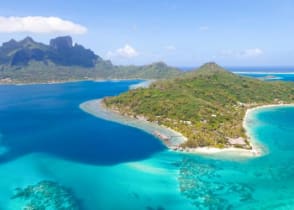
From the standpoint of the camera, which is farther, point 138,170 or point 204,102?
point 204,102

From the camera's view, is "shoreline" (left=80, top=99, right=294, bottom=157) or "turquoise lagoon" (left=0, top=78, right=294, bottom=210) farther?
"shoreline" (left=80, top=99, right=294, bottom=157)

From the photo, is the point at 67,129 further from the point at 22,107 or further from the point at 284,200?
the point at 284,200

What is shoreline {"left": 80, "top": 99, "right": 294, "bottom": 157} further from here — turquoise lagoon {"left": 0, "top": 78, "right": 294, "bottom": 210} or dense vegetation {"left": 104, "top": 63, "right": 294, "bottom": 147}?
turquoise lagoon {"left": 0, "top": 78, "right": 294, "bottom": 210}

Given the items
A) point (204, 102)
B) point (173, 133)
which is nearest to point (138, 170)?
point (173, 133)

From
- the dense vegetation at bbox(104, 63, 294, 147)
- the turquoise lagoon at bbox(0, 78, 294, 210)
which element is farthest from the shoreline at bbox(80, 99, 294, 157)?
the turquoise lagoon at bbox(0, 78, 294, 210)

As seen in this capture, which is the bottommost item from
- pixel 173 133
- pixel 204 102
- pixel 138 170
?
pixel 138 170

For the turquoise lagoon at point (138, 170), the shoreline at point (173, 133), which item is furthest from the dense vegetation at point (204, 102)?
the turquoise lagoon at point (138, 170)

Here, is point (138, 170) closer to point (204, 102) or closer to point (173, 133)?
point (173, 133)
